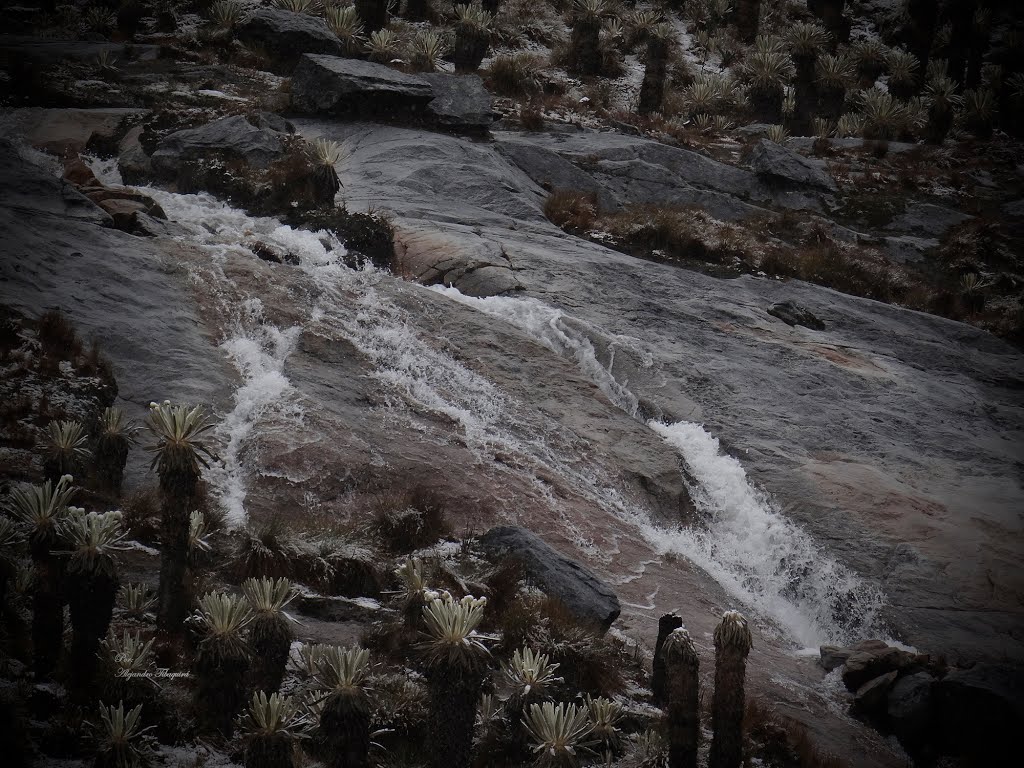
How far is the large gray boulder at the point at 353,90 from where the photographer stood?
67.3 ft

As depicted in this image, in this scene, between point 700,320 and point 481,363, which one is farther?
point 700,320

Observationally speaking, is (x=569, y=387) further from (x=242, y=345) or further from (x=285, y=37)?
(x=285, y=37)

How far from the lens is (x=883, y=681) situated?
9.52m

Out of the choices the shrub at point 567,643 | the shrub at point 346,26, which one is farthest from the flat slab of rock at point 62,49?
the shrub at point 567,643

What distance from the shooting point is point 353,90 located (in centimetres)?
2038

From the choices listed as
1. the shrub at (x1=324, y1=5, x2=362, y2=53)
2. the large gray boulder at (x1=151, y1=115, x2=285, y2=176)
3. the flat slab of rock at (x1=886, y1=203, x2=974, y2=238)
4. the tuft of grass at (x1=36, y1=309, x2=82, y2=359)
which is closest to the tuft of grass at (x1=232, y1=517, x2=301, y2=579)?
the tuft of grass at (x1=36, y1=309, x2=82, y2=359)

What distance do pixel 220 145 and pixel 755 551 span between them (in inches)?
528

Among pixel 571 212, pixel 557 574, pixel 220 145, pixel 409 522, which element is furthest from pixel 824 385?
pixel 220 145

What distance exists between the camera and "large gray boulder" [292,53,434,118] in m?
20.5

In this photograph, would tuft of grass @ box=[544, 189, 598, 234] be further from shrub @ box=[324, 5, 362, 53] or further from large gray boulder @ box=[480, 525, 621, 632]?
large gray boulder @ box=[480, 525, 621, 632]

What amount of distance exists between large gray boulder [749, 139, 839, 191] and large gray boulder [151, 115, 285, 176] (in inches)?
528

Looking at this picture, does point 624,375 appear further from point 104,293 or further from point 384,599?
point 104,293

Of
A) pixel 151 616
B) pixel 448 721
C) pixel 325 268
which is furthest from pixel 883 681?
pixel 325 268

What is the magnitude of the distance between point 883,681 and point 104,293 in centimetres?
1135
